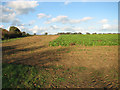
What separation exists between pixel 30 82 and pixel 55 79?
1234 millimetres

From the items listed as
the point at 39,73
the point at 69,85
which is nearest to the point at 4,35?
the point at 39,73

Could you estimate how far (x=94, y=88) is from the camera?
3.71m

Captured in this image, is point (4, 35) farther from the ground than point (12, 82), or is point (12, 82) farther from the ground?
point (4, 35)

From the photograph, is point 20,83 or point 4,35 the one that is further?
point 4,35

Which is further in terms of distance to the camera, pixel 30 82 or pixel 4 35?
pixel 4 35

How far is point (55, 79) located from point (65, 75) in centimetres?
68

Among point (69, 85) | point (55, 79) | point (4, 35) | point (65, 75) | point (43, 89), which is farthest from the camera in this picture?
point (4, 35)

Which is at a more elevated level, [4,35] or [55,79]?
[4,35]

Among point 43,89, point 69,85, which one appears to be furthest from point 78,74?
point 43,89

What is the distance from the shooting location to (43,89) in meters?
3.64

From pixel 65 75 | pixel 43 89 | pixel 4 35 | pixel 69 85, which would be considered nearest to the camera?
pixel 43 89

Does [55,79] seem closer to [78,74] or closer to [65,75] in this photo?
[65,75]

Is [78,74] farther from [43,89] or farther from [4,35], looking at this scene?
[4,35]

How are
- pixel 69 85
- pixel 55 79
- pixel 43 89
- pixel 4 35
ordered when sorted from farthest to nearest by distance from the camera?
1. pixel 4 35
2. pixel 55 79
3. pixel 69 85
4. pixel 43 89
